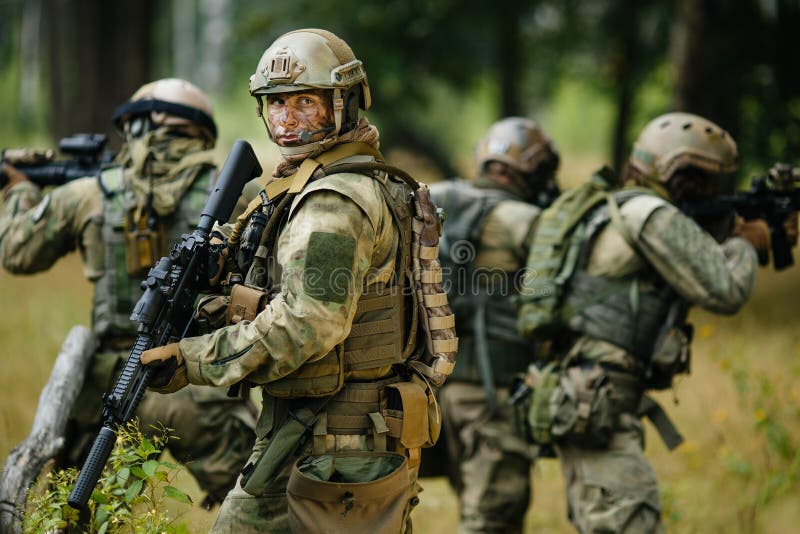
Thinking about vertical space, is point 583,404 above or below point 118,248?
below

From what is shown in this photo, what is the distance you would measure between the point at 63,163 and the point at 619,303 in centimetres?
315

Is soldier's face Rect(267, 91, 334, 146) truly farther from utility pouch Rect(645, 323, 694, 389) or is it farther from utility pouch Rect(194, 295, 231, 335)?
utility pouch Rect(645, 323, 694, 389)

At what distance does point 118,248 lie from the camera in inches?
196

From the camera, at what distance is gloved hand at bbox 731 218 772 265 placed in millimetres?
5270

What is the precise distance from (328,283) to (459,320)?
288cm

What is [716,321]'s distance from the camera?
987 cm

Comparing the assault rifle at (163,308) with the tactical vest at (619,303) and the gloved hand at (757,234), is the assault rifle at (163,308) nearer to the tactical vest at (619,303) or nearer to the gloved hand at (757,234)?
the tactical vest at (619,303)

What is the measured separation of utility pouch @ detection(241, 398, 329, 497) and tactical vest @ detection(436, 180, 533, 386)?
255 cm

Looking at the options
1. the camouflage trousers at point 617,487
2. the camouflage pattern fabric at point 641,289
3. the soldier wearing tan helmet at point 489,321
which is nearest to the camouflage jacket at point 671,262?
the camouflage pattern fabric at point 641,289

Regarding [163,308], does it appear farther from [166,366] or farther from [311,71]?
[311,71]

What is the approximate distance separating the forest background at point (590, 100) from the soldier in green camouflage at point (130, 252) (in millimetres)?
1593

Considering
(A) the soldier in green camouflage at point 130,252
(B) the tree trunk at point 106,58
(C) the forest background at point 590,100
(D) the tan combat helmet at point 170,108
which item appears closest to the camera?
(A) the soldier in green camouflage at point 130,252

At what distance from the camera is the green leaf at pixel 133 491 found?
3.46 m

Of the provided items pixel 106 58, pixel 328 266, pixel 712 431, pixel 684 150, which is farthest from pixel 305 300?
pixel 106 58
